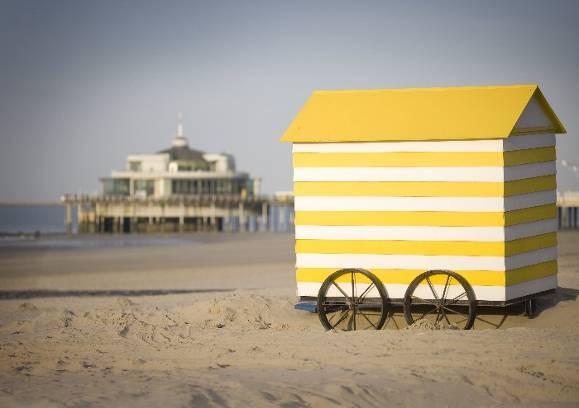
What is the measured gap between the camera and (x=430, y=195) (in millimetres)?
11555

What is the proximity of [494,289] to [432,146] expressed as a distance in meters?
1.88

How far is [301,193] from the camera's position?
12055 millimetres

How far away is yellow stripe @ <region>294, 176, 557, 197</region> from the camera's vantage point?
11.4m

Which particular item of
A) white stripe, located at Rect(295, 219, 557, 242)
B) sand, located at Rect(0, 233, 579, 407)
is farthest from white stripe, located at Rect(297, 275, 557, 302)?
white stripe, located at Rect(295, 219, 557, 242)

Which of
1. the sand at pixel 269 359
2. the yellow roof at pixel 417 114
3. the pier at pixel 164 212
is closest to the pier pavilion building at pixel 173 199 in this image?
the pier at pixel 164 212

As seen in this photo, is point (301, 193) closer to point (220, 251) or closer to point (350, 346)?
point (350, 346)

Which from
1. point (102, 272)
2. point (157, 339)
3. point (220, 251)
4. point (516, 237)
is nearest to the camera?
point (157, 339)

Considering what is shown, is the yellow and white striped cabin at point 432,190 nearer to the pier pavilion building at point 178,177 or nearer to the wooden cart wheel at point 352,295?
the wooden cart wheel at point 352,295

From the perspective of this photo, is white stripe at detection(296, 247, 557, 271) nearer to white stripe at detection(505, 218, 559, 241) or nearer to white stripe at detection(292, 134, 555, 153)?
white stripe at detection(505, 218, 559, 241)

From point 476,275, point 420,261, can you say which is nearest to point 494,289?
point 476,275

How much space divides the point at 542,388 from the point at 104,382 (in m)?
3.77

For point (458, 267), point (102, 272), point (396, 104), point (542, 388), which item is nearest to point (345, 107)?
point (396, 104)

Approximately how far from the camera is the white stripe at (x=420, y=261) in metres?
11.3

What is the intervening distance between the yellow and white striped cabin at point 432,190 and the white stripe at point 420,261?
1 centimetres
